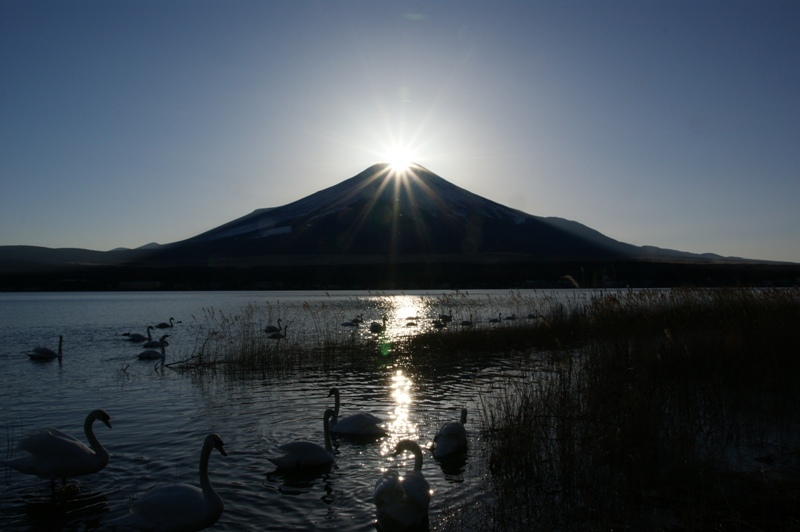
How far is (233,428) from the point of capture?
11.4m

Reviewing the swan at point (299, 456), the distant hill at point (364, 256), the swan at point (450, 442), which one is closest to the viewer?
the swan at point (299, 456)

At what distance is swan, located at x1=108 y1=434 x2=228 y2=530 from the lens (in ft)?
21.6

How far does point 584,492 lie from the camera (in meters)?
7.16

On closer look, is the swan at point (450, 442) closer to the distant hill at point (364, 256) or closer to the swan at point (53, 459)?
the swan at point (53, 459)

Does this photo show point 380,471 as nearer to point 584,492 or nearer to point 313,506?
point 313,506

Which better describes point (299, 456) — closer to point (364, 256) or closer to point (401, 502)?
point (401, 502)

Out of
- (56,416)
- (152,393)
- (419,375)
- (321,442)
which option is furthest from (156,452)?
(419,375)

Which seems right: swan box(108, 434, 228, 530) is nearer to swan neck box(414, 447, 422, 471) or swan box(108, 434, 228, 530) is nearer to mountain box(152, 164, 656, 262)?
swan neck box(414, 447, 422, 471)

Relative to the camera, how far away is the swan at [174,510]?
657 cm

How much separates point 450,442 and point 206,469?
367cm

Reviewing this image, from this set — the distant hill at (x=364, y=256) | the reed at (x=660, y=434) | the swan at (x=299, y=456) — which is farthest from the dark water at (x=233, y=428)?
the distant hill at (x=364, y=256)

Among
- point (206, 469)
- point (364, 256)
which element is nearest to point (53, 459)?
point (206, 469)

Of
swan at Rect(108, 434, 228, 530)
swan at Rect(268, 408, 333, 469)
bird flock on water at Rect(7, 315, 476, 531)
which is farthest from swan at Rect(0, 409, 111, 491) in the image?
swan at Rect(268, 408, 333, 469)

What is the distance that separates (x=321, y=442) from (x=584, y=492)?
15.9 ft
